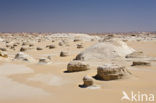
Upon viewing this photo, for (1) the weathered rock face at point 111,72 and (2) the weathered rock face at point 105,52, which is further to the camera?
(2) the weathered rock face at point 105,52

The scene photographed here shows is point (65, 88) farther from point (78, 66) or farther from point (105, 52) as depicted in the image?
point (105, 52)

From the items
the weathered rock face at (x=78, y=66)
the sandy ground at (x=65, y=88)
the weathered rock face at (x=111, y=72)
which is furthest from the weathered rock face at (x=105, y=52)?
the weathered rock face at (x=111, y=72)

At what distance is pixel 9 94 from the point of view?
5.96 m

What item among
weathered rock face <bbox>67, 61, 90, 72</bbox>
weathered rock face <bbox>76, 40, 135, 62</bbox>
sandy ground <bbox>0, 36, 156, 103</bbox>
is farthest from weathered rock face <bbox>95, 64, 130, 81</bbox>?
weathered rock face <bbox>76, 40, 135, 62</bbox>

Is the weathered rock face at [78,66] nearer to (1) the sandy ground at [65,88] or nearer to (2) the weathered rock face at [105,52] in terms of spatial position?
(1) the sandy ground at [65,88]

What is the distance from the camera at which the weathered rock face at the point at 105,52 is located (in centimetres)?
1199

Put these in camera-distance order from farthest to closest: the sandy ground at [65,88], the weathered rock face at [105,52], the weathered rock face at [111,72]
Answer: the weathered rock face at [105,52]
the weathered rock face at [111,72]
the sandy ground at [65,88]

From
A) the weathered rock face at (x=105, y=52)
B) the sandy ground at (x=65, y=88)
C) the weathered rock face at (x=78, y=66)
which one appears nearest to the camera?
the sandy ground at (x=65, y=88)

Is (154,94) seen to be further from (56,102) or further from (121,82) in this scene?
(56,102)

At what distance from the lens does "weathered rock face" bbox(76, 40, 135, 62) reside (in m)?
12.0

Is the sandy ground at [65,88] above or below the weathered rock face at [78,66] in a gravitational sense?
below

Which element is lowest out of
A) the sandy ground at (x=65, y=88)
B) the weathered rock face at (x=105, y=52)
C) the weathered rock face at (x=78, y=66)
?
the sandy ground at (x=65, y=88)

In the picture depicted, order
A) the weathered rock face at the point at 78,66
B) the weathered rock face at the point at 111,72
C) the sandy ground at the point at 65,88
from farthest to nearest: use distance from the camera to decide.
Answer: the weathered rock face at the point at 78,66 < the weathered rock face at the point at 111,72 < the sandy ground at the point at 65,88

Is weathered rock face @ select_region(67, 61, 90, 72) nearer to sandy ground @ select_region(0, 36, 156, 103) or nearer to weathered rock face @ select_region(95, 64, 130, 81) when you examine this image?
sandy ground @ select_region(0, 36, 156, 103)
